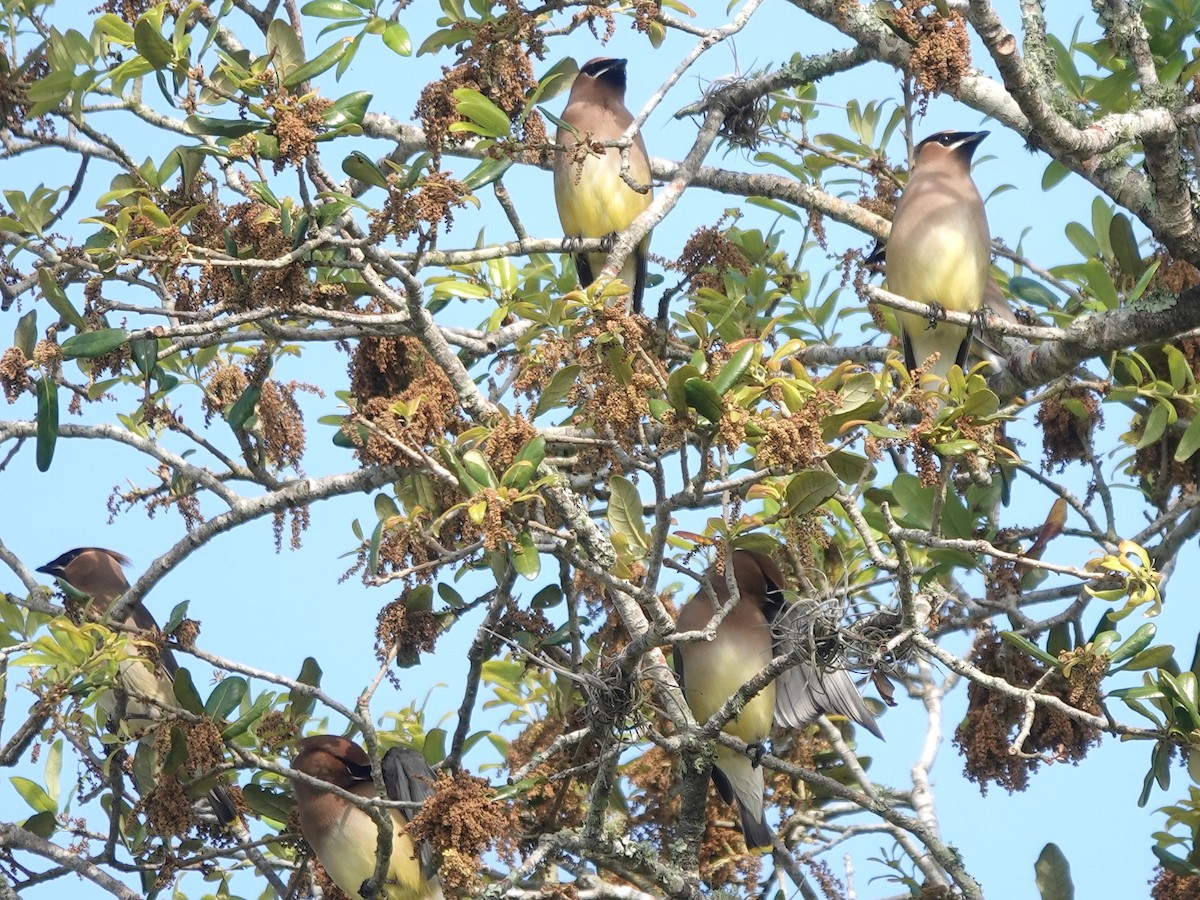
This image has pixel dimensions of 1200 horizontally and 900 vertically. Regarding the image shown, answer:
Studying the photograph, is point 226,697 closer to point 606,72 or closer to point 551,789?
point 551,789

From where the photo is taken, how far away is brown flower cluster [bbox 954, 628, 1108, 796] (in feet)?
13.5

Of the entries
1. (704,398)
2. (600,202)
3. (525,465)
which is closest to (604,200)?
(600,202)

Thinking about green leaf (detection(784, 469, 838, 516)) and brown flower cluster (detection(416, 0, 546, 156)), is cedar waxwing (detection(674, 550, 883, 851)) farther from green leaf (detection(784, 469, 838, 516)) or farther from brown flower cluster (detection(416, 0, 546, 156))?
brown flower cluster (detection(416, 0, 546, 156))

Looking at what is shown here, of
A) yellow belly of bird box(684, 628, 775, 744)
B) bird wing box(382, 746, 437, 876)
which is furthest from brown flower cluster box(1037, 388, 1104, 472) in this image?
bird wing box(382, 746, 437, 876)

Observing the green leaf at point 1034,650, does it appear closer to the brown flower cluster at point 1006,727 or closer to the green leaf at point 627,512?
the brown flower cluster at point 1006,727

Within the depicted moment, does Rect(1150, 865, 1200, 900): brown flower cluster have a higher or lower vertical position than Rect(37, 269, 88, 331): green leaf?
lower

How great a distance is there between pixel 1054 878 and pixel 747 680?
993 mm

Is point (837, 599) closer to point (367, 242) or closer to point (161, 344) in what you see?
point (367, 242)

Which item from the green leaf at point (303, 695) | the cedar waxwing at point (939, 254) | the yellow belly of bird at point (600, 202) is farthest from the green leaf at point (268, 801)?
the cedar waxwing at point (939, 254)

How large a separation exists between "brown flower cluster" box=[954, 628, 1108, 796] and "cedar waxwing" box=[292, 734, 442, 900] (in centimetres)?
159

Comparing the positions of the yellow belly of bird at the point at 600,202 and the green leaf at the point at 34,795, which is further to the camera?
the yellow belly of bird at the point at 600,202

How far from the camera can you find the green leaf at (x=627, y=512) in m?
3.63

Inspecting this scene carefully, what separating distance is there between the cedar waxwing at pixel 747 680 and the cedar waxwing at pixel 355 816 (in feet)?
2.85

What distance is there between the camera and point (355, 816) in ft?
15.3
